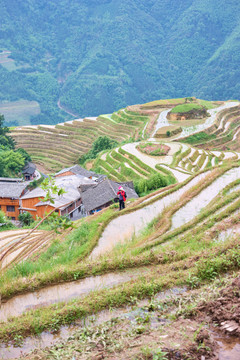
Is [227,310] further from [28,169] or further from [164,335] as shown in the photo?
[28,169]

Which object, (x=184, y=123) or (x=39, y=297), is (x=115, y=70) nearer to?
(x=184, y=123)

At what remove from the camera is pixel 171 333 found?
2.45m

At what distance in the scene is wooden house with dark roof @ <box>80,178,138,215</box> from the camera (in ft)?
49.8

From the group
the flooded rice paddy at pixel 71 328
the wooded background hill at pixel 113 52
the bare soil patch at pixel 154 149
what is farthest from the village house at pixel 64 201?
the wooded background hill at pixel 113 52

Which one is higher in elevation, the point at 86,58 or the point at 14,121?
the point at 86,58

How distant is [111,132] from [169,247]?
35058mm

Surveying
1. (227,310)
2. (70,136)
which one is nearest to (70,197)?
(227,310)

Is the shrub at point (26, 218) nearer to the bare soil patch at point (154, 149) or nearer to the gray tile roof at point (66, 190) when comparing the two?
the gray tile roof at point (66, 190)

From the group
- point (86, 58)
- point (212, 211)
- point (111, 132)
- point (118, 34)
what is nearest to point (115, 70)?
point (86, 58)

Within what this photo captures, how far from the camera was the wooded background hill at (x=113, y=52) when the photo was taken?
9625 cm

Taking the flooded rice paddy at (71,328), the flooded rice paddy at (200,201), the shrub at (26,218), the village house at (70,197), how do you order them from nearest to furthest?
the flooded rice paddy at (71,328) < the flooded rice paddy at (200,201) < the village house at (70,197) < the shrub at (26,218)

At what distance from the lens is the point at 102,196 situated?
15.7 metres

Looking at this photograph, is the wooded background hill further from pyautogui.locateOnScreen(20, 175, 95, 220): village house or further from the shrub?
the shrub

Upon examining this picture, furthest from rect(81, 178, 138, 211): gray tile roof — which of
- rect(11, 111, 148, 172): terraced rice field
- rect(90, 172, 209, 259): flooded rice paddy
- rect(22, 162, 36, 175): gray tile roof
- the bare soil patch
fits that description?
rect(11, 111, 148, 172): terraced rice field
